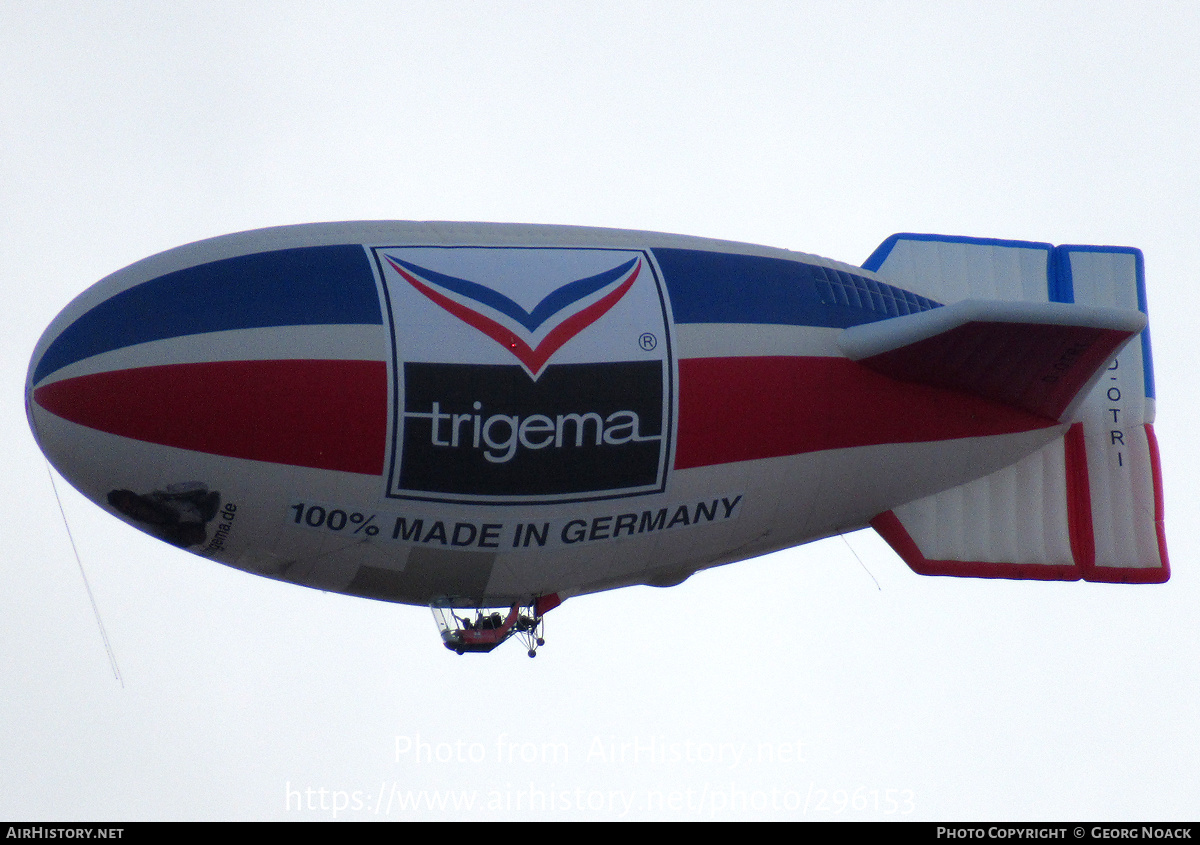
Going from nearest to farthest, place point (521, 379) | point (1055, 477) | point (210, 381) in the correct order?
point (210, 381) < point (521, 379) < point (1055, 477)

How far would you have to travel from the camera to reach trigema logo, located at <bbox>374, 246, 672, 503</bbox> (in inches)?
626

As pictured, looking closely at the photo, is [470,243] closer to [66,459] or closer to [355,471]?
[355,471]

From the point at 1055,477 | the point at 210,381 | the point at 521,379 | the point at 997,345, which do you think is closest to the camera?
the point at 210,381

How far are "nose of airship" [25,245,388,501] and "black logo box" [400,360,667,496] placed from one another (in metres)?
0.45

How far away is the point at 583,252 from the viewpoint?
1719cm

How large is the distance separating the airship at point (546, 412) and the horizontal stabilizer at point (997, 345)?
0.03m

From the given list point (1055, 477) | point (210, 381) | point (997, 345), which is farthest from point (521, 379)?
point (1055, 477)

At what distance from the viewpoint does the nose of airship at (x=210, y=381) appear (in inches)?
612

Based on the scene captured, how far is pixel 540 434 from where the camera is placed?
52.9 feet

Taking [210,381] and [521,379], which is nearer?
[210,381]

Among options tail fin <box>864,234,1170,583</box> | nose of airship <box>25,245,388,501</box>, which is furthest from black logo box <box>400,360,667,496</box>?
tail fin <box>864,234,1170,583</box>

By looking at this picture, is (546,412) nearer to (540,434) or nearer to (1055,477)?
(540,434)

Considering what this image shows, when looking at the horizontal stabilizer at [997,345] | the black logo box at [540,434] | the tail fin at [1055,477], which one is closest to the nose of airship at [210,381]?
the black logo box at [540,434]

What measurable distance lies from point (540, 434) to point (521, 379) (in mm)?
624
